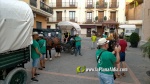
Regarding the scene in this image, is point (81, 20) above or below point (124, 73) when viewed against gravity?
above

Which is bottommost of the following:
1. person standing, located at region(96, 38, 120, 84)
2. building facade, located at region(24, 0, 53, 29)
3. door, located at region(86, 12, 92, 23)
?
person standing, located at region(96, 38, 120, 84)

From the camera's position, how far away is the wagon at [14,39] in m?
4.27

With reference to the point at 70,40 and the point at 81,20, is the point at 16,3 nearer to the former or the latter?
the point at 70,40

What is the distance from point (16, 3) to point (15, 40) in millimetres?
1157

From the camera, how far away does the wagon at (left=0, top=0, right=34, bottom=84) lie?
14.0 ft

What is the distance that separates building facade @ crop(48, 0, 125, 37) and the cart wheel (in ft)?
114

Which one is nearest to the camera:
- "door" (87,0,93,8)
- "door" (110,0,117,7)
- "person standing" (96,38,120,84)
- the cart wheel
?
"person standing" (96,38,120,84)

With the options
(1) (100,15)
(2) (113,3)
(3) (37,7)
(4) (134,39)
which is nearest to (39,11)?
(3) (37,7)

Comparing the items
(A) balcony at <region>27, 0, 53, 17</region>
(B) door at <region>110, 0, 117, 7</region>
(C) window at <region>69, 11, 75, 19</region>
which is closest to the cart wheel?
(A) balcony at <region>27, 0, 53, 17</region>

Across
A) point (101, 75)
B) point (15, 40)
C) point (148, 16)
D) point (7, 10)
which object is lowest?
point (101, 75)

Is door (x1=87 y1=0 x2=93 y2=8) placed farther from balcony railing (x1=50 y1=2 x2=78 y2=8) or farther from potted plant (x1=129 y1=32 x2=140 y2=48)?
potted plant (x1=129 y1=32 x2=140 y2=48)

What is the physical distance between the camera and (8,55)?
4496 mm

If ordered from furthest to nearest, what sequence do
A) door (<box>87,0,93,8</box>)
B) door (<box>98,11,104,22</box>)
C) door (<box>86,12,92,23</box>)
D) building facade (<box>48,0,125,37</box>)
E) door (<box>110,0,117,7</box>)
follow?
door (<box>87,0,93,8</box>), door (<box>86,12,92,23</box>), door (<box>110,0,117,7</box>), door (<box>98,11,104,22</box>), building facade (<box>48,0,125,37</box>)

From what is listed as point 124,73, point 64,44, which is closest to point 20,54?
point 124,73
